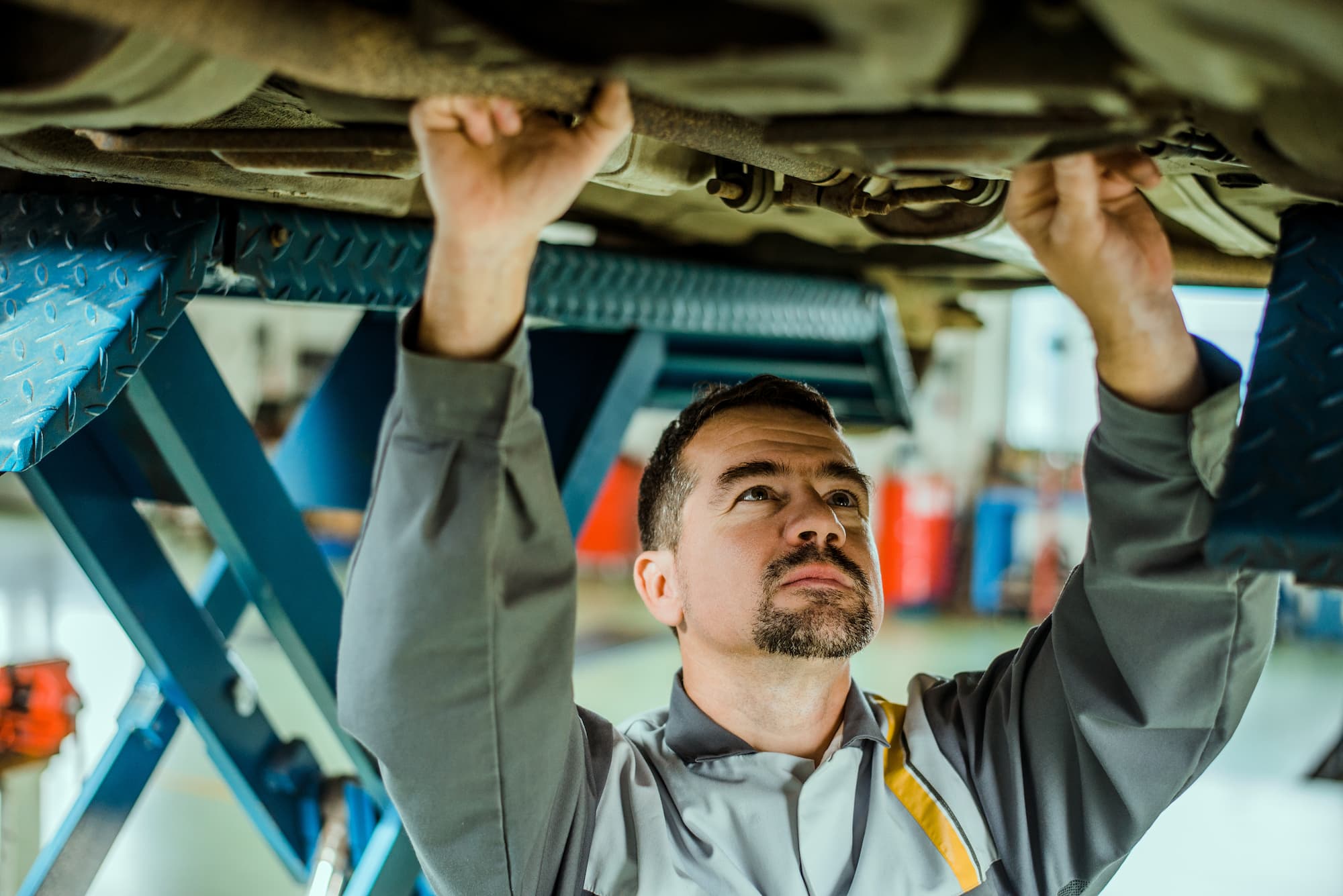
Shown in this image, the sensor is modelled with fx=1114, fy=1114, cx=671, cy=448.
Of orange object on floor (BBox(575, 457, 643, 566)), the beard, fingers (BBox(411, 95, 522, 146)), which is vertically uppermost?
orange object on floor (BBox(575, 457, 643, 566))

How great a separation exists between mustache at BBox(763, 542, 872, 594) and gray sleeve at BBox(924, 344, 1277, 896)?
0.25 m

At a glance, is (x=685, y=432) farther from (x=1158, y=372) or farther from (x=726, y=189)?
(x=1158, y=372)

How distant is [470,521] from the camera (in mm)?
999

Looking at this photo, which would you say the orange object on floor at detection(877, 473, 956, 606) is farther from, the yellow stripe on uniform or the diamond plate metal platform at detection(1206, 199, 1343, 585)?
the diamond plate metal platform at detection(1206, 199, 1343, 585)

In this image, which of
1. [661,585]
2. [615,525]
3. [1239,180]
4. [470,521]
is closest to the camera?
[470,521]

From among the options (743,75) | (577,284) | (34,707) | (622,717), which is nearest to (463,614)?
(743,75)

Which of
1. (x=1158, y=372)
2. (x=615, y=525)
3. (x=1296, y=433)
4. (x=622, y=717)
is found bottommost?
(x=1296, y=433)

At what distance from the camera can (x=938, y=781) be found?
150 cm

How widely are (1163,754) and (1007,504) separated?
694 cm

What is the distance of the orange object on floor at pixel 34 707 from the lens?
182 centimetres

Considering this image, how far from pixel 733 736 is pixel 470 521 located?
747 mm

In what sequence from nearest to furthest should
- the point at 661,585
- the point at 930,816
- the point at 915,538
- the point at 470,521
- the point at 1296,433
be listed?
the point at 1296,433 < the point at 470,521 < the point at 930,816 < the point at 661,585 < the point at 915,538

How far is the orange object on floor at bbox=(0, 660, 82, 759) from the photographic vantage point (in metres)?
1.82

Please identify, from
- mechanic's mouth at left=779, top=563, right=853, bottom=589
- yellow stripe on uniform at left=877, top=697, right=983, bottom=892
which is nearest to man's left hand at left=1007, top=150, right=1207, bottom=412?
mechanic's mouth at left=779, top=563, right=853, bottom=589
